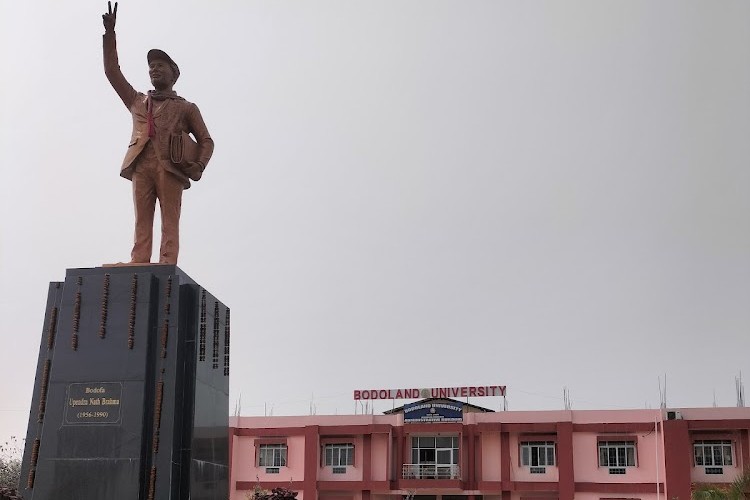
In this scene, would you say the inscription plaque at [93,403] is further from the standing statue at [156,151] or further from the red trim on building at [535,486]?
the red trim on building at [535,486]

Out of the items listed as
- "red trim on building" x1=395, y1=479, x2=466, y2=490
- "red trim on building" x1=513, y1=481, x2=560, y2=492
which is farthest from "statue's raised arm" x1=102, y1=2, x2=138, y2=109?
"red trim on building" x1=513, y1=481, x2=560, y2=492

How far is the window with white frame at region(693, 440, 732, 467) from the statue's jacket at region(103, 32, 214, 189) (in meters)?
25.8

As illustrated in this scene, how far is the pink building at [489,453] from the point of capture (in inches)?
1275

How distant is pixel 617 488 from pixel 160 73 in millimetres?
26481

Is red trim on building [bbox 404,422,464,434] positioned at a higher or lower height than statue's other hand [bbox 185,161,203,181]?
lower

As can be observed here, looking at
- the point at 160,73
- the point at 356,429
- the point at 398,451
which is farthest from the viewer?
the point at 398,451

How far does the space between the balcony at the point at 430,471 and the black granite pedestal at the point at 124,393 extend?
24.4m

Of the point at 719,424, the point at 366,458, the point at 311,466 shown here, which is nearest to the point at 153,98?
the point at 311,466

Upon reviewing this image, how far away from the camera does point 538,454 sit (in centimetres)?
3453

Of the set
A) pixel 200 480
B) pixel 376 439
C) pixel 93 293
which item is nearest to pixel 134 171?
pixel 93 293

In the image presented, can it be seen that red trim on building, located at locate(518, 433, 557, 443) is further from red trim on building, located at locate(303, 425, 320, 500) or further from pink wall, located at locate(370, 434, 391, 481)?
red trim on building, located at locate(303, 425, 320, 500)

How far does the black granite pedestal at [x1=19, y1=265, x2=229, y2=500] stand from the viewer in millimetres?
10781

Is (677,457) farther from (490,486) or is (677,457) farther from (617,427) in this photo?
(490,486)

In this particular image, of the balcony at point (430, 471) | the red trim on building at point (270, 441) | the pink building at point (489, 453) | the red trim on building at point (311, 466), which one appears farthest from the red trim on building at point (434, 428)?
the red trim on building at point (270, 441)
